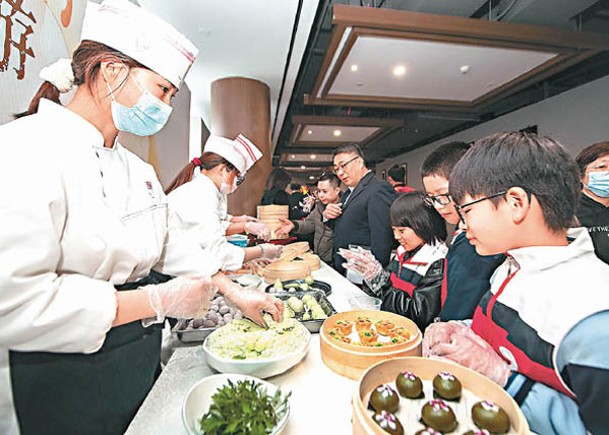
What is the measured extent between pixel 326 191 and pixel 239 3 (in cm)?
196

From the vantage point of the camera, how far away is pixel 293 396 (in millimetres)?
846

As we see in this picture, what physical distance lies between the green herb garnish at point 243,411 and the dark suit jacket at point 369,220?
65.8 inches

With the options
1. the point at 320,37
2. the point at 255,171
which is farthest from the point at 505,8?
the point at 255,171

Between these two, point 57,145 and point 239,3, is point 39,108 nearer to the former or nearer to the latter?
point 57,145

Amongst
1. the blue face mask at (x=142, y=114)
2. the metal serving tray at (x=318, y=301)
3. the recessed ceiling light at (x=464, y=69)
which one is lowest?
the metal serving tray at (x=318, y=301)

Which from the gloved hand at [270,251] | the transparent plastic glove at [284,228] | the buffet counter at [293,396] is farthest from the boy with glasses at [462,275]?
the transparent plastic glove at [284,228]

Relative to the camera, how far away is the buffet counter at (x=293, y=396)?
2.42 ft

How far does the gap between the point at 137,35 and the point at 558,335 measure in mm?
1458

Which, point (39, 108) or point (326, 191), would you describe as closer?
point (39, 108)

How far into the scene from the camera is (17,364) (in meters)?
0.72

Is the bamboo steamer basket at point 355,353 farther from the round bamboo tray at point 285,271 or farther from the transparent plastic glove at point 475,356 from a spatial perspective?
the round bamboo tray at point 285,271

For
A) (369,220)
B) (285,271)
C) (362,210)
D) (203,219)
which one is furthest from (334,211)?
(203,219)

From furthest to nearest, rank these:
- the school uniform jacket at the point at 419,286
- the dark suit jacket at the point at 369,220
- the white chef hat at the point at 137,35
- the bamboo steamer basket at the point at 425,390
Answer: the dark suit jacket at the point at 369,220 → the school uniform jacket at the point at 419,286 → the white chef hat at the point at 137,35 → the bamboo steamer basket at the point at 425,390

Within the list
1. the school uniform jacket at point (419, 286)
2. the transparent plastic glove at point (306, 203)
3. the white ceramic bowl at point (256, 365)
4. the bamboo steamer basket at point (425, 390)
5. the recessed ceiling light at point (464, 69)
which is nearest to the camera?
the bamboo steamer basket at point (425, 390)
